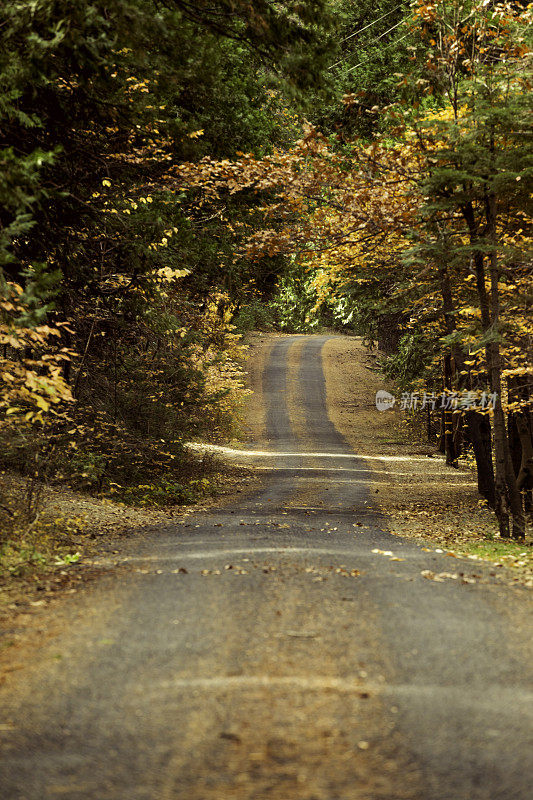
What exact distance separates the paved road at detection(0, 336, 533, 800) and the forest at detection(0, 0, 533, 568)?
104 inches

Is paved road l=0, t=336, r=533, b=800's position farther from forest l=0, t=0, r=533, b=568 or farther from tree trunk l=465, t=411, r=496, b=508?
tree trunk l=465, t=411, r=496, b=508

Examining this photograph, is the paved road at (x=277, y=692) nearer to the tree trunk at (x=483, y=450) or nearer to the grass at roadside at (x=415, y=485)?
the grass at roadside at (x=415, y=485)

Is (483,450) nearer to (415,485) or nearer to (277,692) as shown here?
(415,485)

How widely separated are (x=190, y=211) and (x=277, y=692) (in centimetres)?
1641

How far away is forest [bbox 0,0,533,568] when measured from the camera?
802 centimetres

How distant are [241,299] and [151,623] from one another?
63.4 feet

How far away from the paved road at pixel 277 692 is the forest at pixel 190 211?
8.66 ft

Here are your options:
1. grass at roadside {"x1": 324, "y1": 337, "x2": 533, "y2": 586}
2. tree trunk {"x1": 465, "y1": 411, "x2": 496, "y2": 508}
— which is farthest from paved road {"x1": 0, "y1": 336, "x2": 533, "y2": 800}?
tree trunk {"x1": 465, "y1": 411, "x2": 496, "y2": 508}

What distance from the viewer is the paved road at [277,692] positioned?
3.29 metres

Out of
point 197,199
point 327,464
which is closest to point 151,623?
point 197,199

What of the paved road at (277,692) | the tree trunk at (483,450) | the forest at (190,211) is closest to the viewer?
the paved road at (277,692)

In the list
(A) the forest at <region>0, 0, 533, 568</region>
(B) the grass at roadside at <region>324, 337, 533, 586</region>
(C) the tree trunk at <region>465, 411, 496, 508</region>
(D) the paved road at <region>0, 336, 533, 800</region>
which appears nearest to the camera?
(D) the paved road at <region>0, 336, 533, 800</region>

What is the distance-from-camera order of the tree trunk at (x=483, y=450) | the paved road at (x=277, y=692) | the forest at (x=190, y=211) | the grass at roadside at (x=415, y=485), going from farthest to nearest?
the tree trunk at (x=483, y=450), the grass at roadside at (x=415, y=485), the forest at (x=190, y=211), the paved road at (x=277, y=692)

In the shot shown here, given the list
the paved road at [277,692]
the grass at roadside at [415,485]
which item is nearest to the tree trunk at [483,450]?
the grass at roadside at [415,485]
